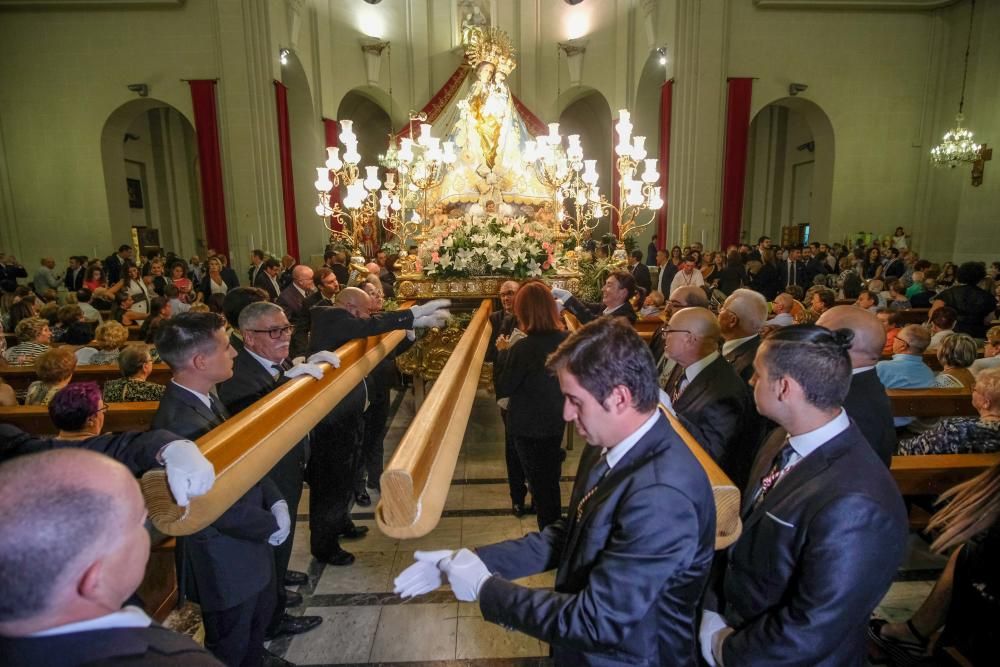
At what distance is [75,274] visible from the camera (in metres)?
11.6

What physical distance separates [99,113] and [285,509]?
15.9m

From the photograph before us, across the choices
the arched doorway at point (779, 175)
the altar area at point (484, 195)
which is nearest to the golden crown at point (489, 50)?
the altar area at point (484, 195)

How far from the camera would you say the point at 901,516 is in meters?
1.64

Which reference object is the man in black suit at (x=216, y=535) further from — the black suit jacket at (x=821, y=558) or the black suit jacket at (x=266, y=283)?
the black suit jacket at (x=266, y=283)

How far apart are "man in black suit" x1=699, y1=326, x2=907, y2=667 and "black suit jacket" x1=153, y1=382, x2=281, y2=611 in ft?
5.78

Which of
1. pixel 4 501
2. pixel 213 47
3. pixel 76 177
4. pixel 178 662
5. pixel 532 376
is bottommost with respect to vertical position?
pixel 532 376

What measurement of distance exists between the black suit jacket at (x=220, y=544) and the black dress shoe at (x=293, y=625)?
0.87m

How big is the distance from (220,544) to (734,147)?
14.7 meters

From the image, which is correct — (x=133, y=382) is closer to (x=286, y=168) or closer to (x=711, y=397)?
(x=711, y=397)

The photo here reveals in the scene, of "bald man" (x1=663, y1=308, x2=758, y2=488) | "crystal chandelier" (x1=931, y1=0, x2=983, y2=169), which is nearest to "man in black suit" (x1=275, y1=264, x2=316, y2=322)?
"bald man" (x1=663, y1=308, x2=758, y2=488)

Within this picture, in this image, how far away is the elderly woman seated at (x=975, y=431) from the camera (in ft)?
10.4

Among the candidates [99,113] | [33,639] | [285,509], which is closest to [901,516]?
[33,639]

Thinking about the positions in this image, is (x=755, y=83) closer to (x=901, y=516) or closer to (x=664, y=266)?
(x=664, y=266)

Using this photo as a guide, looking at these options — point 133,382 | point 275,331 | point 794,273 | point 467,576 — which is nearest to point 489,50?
point 794,273
